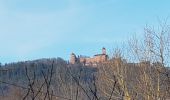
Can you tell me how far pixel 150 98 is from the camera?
2227 cm

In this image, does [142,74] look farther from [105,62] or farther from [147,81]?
[105,62]

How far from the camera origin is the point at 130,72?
26.2m

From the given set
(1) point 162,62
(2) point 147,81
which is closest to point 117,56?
(2) point 147,81

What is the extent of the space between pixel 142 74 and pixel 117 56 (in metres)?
4.93

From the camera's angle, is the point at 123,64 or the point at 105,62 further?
the point at 105,62

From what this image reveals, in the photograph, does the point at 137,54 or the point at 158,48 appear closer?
the point at 158,48

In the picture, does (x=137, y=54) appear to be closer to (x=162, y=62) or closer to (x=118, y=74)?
(x=118, y=74)

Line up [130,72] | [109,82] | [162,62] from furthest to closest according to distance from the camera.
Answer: [109,82], [130,72], [162,62]

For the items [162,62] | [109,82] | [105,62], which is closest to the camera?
[162,62]

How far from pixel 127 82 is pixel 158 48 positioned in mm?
4533

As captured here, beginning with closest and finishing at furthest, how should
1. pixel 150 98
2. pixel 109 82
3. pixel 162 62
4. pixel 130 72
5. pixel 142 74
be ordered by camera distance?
pixel 162 62 < pixel 150 98 < pixel 142 74 < pixel 130 72 < pixel 109 82

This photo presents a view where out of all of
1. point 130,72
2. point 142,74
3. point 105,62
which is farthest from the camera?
point 105,62

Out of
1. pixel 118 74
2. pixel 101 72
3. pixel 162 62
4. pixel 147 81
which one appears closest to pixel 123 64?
pixel 118 74

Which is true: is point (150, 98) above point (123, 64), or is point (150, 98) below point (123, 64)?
below
